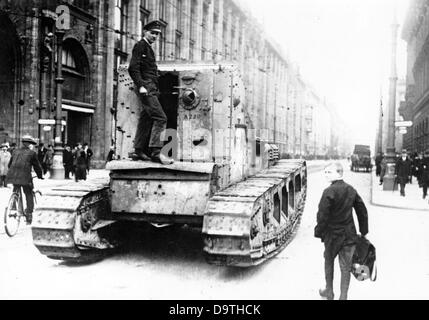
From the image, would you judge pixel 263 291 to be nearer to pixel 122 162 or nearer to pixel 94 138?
pixel 122 162

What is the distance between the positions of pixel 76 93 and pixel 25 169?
20490 millimetres

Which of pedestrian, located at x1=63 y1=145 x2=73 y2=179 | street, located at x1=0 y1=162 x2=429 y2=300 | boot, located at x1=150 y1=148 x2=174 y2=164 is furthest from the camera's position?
pedestrian, located at x1=63 y1=145 x2=73 y2=179

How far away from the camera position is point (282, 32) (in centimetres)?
2428

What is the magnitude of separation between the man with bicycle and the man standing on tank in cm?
291

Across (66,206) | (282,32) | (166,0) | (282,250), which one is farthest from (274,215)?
(166,0)

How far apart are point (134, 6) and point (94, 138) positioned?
28.0 feet

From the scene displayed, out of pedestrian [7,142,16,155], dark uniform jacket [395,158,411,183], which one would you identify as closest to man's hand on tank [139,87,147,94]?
dark uniform jacket [395,158,411,183]

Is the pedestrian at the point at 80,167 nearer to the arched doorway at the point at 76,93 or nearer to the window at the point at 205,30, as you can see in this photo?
the arched doorway at the point at 76,93

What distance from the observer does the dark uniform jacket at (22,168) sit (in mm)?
9898

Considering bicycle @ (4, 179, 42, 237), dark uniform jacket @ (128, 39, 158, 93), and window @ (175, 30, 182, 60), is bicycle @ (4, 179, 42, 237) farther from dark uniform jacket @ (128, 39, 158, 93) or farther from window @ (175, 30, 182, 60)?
window @ (175, 30, 182, 60)

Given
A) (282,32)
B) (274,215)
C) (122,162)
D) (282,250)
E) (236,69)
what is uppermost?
(282,32)

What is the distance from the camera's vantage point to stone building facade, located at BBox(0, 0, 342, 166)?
25219mm

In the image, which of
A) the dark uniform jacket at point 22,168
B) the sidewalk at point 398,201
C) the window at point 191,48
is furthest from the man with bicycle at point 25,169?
the window at point 191,48

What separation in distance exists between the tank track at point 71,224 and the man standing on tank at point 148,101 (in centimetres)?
87
